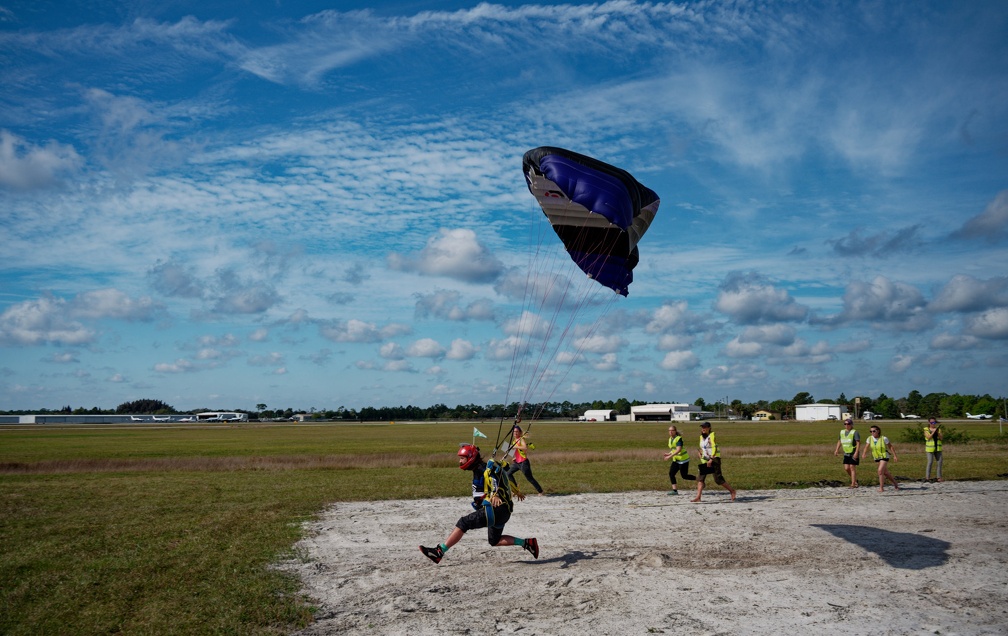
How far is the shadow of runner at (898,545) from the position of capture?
9.98 meters

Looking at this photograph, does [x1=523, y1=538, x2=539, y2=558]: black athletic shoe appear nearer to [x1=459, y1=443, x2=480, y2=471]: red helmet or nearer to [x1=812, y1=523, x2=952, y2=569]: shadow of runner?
[x1=459, y1=443, x2=480, y2=471]: red helmet

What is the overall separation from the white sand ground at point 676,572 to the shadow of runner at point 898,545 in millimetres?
35

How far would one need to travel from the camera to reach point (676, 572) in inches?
375

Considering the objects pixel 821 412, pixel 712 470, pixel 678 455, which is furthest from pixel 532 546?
pixel 821 412

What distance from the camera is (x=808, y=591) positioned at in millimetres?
8547

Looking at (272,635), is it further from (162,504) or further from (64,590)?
(162,504)

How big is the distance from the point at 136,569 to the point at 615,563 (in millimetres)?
7318

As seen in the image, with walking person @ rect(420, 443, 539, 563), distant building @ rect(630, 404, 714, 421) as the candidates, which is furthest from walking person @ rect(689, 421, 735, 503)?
distant building @ rect(630, 404, 714, 421)

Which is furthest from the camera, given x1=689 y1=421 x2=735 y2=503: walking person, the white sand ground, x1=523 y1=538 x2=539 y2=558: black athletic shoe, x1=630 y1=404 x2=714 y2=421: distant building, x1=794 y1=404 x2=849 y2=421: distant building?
x1=630 y1=404 x2=714 y2=421: distant building

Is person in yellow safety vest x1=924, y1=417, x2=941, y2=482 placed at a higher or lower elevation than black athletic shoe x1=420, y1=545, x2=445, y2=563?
higher

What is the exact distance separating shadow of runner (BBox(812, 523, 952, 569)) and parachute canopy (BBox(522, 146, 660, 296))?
Answer: 6.08 m

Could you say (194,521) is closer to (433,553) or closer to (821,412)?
(433,553)

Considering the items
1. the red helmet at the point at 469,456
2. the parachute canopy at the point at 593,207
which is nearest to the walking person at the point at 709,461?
the parachute canopy at the point at 593,207

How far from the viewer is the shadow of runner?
9.98m
